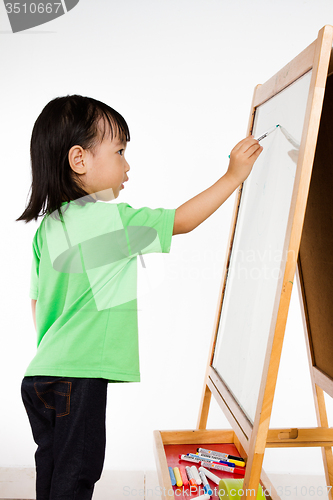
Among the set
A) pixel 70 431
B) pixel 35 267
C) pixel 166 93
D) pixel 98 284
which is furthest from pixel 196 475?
pixel 166 93

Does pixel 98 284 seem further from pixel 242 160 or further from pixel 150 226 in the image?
pixel 242 160

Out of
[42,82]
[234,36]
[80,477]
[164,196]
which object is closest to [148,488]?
[80,477]

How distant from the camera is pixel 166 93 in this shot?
1.52 meters

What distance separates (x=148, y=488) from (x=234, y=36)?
1.70 metres

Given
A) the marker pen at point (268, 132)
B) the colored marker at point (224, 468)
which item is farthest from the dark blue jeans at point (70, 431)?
the marker pen at point (268, 132)

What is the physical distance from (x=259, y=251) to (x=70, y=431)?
1.64ft

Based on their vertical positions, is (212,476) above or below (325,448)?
below

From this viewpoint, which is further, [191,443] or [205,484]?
[191,443]

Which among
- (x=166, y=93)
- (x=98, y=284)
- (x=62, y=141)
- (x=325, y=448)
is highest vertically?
(x=166, y=93)

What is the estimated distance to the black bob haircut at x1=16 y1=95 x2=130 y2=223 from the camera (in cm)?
83

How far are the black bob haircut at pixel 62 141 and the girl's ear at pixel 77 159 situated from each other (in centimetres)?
1

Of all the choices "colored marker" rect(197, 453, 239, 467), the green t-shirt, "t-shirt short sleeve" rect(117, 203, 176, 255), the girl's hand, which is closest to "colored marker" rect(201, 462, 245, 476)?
"colored marker" rect(197, 453, 239, 467)

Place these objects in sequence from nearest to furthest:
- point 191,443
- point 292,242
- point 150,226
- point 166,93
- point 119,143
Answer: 1. point 292,242
2. point 150,226
3. point 119,143
4. point 191,443
5. point 166,93

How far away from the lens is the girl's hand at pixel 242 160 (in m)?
0.78
